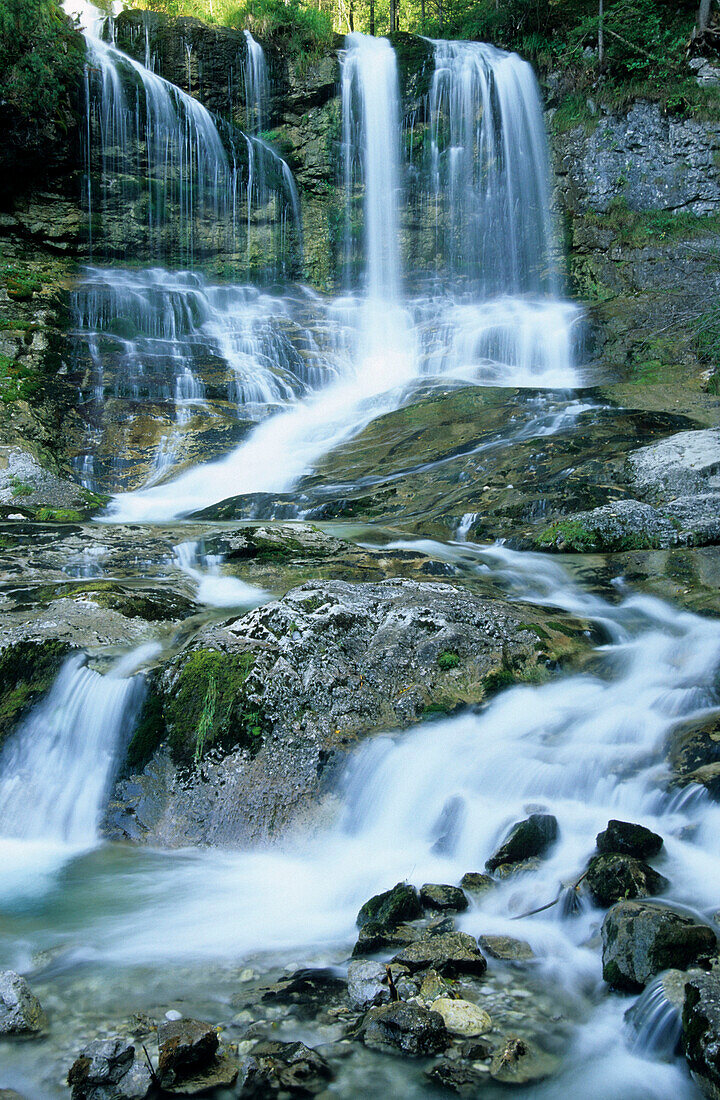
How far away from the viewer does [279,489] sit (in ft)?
35.4

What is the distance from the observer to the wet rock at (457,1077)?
7.75 ft

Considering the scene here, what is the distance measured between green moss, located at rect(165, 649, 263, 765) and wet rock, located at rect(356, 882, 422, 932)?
4.28ft

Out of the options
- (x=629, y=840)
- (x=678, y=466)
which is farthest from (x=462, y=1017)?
(x=678, y=466)

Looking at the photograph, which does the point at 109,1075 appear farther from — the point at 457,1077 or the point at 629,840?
the point at 629,840

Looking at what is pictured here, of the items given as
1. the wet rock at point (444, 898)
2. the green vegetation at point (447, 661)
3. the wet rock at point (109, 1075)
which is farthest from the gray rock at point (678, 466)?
the wet rock at point (109, 1075)

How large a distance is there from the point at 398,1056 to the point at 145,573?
5.00m

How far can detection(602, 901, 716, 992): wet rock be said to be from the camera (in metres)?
2.76

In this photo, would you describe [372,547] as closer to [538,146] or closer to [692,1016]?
[692,1016]

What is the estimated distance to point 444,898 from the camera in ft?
11.2

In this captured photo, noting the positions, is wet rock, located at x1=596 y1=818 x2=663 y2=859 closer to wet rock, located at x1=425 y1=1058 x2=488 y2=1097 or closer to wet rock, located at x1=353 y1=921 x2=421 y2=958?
wet rock, located at x1=353 y1=921 x2=421 y2=958

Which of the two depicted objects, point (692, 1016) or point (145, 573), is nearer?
point (692, 1016)

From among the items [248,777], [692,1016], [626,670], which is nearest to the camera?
[692,1016]

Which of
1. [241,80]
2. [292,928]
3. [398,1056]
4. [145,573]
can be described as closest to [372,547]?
[145,573]

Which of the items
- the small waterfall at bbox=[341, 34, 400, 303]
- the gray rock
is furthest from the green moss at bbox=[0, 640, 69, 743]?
the small waterfall at bbox=[341, 34, 400, 303]
